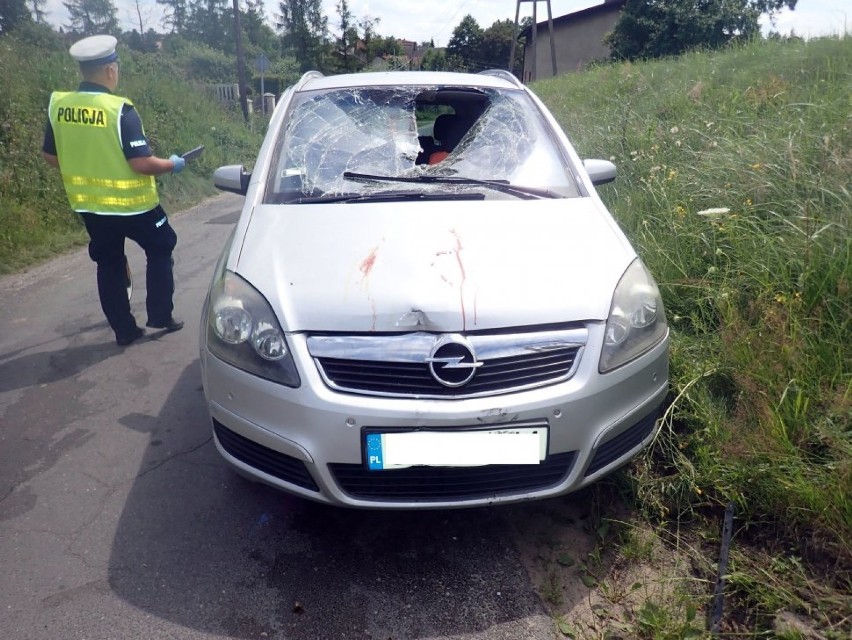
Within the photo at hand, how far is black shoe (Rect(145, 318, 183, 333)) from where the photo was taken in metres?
4.64

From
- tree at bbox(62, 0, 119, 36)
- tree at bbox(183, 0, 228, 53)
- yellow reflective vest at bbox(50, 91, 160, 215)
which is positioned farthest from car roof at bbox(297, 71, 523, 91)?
tree at bbox(183, 0, 228, 53)

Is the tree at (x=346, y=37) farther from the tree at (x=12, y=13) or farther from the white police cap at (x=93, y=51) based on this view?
the white police cap at (x=93, y=51)

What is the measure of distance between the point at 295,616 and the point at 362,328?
0.95 metres

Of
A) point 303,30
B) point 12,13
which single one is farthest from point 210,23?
point 12,13

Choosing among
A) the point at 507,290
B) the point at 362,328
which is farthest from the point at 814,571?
the point at 362,328

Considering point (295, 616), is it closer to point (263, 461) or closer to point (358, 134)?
point (263, 461)

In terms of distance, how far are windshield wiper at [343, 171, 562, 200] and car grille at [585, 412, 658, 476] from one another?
1116 mm

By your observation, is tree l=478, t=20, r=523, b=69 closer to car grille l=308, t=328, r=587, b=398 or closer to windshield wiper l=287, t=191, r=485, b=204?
windshield wiper l=287, t=191, r=485, b=204

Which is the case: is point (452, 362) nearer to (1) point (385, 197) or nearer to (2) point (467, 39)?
(1) point (385, 197)

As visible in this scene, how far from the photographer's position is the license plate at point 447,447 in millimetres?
2061

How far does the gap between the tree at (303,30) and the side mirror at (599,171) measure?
3561 centimetres

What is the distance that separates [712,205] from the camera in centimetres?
401

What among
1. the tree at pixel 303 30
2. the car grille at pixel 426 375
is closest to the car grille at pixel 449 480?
the car grille at pixel 426 375

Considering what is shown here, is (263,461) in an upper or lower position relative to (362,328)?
lower
